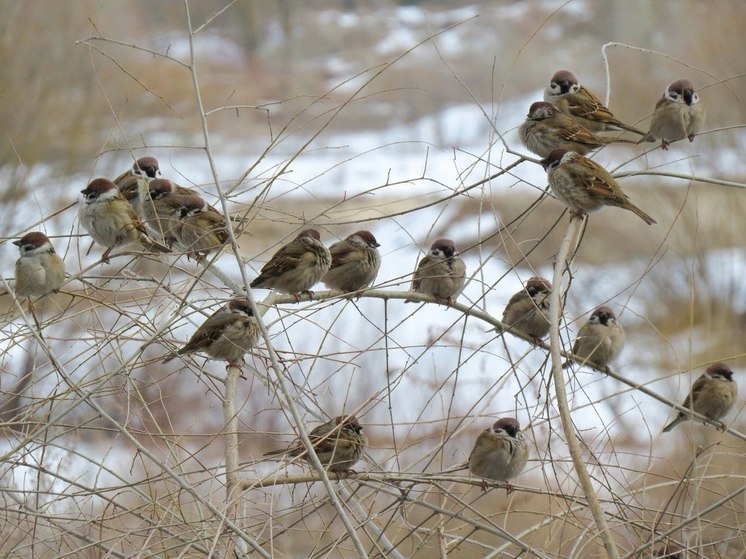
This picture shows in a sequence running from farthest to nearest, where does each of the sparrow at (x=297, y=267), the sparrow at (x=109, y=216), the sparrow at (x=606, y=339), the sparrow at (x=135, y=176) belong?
the sparrow at (x=606, y=339) < the sparrow at (x=135, y=176) < the sparrow at (x=297, y=267) < the sparrow at (x=109, y=216)

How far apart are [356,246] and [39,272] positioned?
1508 millimetres

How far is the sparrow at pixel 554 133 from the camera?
15.8ft

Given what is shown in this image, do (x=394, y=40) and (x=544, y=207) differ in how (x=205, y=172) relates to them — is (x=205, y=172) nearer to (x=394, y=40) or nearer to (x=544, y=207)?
(x=544, y=207)

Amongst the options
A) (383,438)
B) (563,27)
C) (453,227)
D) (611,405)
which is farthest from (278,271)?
(563,27)

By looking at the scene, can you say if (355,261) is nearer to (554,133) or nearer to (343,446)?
(343,446)

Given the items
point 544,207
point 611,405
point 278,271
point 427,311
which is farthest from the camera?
point 544,207

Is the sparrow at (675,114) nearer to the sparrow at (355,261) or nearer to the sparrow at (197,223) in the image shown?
the sparrow at (355,261)

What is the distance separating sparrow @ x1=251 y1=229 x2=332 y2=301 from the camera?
444 cm

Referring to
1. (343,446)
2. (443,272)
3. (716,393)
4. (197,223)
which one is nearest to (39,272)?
(197,223)

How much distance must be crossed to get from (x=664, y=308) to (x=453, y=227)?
16.4 ft

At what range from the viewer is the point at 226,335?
4238 mm

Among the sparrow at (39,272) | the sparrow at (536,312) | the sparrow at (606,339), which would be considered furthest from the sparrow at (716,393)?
the sparrow at (39,272)

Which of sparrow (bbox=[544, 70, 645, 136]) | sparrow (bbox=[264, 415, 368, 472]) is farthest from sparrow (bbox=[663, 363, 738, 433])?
sparrow (bbox=[264, 415, 368, 472])

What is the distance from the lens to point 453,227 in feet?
68.4
